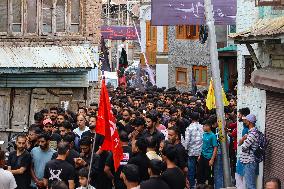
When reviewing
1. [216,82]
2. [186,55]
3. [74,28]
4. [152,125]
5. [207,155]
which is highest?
[74,28]

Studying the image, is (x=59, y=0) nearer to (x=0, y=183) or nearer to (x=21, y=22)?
(x=21, y=22)

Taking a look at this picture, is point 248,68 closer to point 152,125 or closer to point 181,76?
point 152,125

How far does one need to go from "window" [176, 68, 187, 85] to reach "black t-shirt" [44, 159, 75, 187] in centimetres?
2990

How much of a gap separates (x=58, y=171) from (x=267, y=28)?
4639 mm

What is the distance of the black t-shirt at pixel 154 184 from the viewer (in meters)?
9.33

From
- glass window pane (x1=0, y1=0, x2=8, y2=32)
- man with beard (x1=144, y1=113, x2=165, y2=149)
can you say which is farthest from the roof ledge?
glass window pane (x1=0, y1=0, x2=8, y2=32)

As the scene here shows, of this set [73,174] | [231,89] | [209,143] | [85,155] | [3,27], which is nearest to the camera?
[73,174]

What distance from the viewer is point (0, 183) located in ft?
33.6

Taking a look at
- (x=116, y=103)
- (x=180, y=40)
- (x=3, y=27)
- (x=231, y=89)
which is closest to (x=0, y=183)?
(x=116, y=103)

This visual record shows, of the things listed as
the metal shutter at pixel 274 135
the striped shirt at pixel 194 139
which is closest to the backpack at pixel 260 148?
the metal shutter at pixel 274 135

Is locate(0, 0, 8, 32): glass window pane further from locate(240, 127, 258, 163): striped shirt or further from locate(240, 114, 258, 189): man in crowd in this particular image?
locate(240, 127, 258, 163): striped shirt

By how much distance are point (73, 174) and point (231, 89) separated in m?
23.0

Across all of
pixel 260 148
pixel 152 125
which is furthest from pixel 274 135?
pixel 152 125

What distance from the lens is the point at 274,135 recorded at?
1344 centimetres
